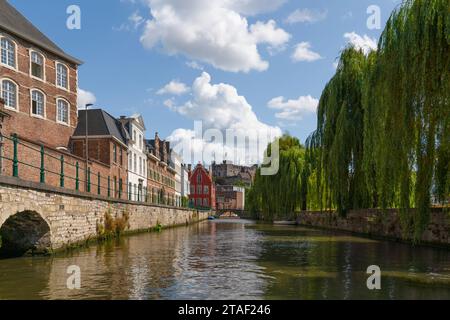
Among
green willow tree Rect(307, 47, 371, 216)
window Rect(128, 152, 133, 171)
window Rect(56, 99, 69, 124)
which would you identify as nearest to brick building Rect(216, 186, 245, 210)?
window Rect(128, 152, 133, 171)

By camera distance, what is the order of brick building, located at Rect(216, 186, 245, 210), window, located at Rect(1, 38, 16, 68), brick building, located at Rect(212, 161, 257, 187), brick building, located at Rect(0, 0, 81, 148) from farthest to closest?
brick building, located at Rect(212, 161, 257, 187), brick building, located at Rect(216, 186, 245, 210), brick building, located at Rect(0, 0, 81, 148), window, located at Rect(1, 38, 16, 68)

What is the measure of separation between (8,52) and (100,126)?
9.82 meters

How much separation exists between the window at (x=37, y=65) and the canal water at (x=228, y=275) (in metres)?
17.4

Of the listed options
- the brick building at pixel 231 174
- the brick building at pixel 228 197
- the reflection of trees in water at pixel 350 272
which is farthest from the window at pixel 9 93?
the brick building at pixel 231 174

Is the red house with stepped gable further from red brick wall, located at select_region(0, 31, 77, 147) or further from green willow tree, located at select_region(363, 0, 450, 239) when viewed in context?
green willow tree, located at select_region(363, 0, 450, 239)

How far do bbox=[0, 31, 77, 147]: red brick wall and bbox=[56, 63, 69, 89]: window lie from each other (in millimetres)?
330

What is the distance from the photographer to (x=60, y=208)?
13.3 metres

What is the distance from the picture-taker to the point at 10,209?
33.4 feet

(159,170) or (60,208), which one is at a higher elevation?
(159,170)

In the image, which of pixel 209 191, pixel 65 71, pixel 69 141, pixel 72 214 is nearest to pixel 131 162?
pixel 69 141

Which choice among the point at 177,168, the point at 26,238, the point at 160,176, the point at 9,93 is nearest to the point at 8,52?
the point at 9,93

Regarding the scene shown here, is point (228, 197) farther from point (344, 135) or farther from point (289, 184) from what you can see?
point (344, 135)

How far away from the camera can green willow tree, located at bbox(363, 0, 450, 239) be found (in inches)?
429

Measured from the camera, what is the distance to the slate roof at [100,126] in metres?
33.3
